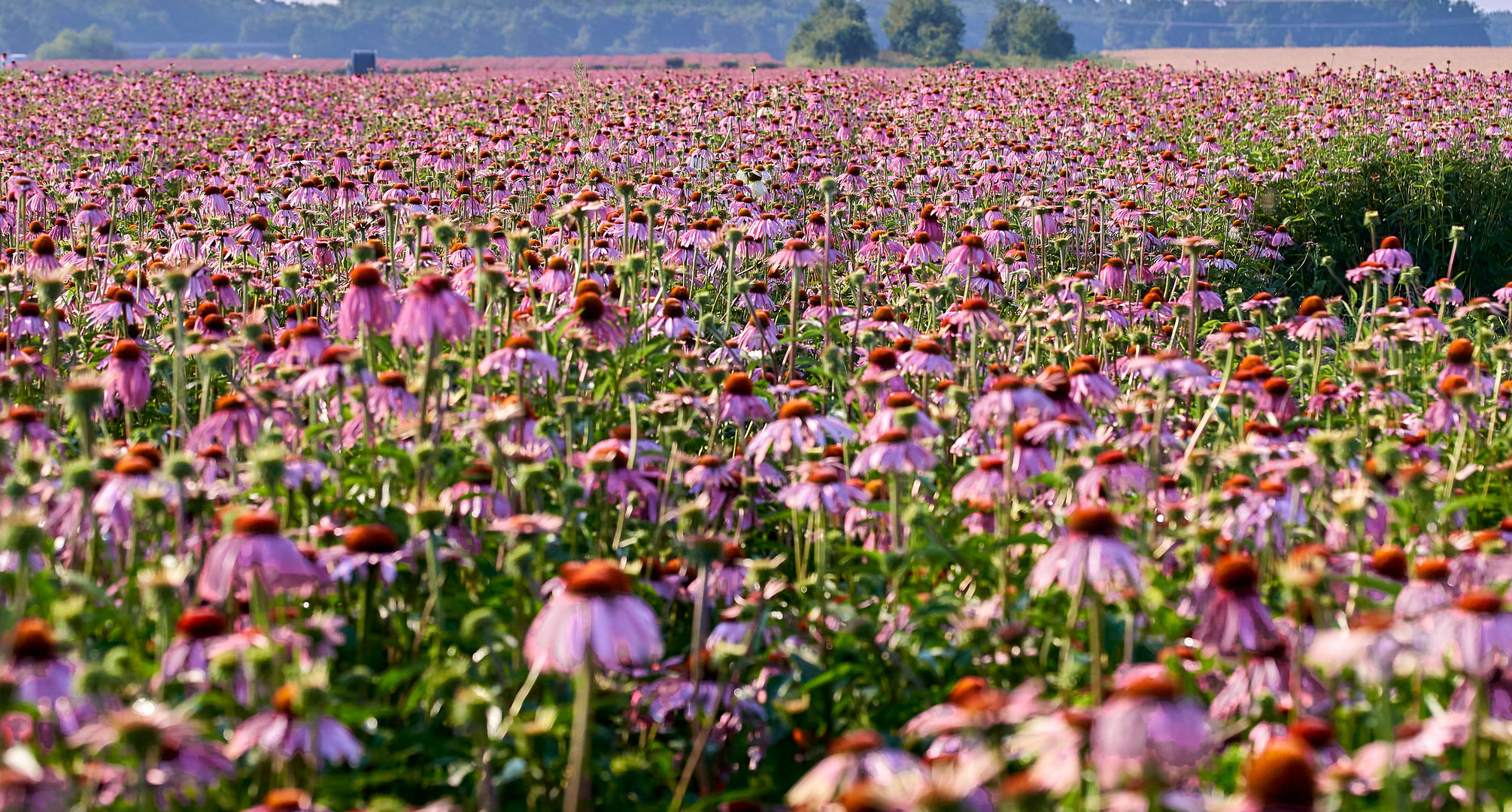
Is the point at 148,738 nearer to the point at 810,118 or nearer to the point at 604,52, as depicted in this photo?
the point at 810,118

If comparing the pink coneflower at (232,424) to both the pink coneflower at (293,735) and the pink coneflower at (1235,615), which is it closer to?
the pink coneflower at (293,735)

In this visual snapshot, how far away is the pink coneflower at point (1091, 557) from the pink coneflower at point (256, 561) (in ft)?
4.95

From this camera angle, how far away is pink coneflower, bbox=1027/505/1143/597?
2.34 meters

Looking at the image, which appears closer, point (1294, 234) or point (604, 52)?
point (1294, 234)

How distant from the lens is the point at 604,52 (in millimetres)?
173250

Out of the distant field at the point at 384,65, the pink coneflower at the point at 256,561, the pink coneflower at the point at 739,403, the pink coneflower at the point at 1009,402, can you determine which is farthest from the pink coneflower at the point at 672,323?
the distant field at the point at 384,65

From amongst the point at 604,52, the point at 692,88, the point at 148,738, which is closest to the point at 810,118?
the point at 692,88

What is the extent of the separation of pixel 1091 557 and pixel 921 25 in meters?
69.3

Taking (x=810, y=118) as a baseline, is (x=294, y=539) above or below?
below

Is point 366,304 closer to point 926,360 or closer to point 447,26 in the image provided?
point 926,360

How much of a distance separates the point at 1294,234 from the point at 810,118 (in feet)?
16.8

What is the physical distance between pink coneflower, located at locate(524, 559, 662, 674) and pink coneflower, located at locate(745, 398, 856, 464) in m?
1.37

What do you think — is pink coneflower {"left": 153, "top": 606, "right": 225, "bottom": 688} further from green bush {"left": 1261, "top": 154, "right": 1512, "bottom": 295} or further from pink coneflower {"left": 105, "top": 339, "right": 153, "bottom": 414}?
green bush {"left": 1261, "top": 154, "right": 1512, "bottom": 295}

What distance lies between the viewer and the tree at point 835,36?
62.2 metres
